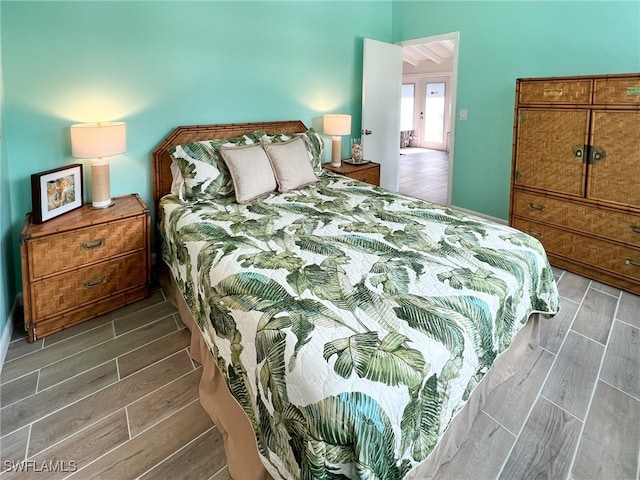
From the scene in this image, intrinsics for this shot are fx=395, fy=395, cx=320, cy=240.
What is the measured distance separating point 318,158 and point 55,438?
264cm

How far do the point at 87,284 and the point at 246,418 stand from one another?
1493 millimetres

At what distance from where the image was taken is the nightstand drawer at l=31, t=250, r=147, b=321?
2.22 m

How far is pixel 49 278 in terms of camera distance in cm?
222

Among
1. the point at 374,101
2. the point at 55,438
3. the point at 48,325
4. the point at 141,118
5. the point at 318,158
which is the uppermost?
the point at 374,101

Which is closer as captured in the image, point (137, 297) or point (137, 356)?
point (137, 356)

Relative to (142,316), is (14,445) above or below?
below

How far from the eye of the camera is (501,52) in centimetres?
386

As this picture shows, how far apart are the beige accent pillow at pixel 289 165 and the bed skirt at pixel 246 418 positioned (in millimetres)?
1332

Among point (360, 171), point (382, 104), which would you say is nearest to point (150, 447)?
point (360, 171)

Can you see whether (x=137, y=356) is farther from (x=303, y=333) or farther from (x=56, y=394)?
(x=303, y=333)

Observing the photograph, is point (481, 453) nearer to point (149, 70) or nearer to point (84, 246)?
point (84, 246)

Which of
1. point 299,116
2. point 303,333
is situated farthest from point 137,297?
point 299,116

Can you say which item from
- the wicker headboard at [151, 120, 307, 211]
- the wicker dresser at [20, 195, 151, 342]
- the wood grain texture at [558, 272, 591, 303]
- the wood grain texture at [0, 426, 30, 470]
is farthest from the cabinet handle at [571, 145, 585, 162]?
the wood grain texture at [0, 426, 30, 470]

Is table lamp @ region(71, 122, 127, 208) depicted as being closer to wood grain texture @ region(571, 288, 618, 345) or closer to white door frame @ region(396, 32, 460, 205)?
wood grain texture @ region(571, 288, 618, 345)
